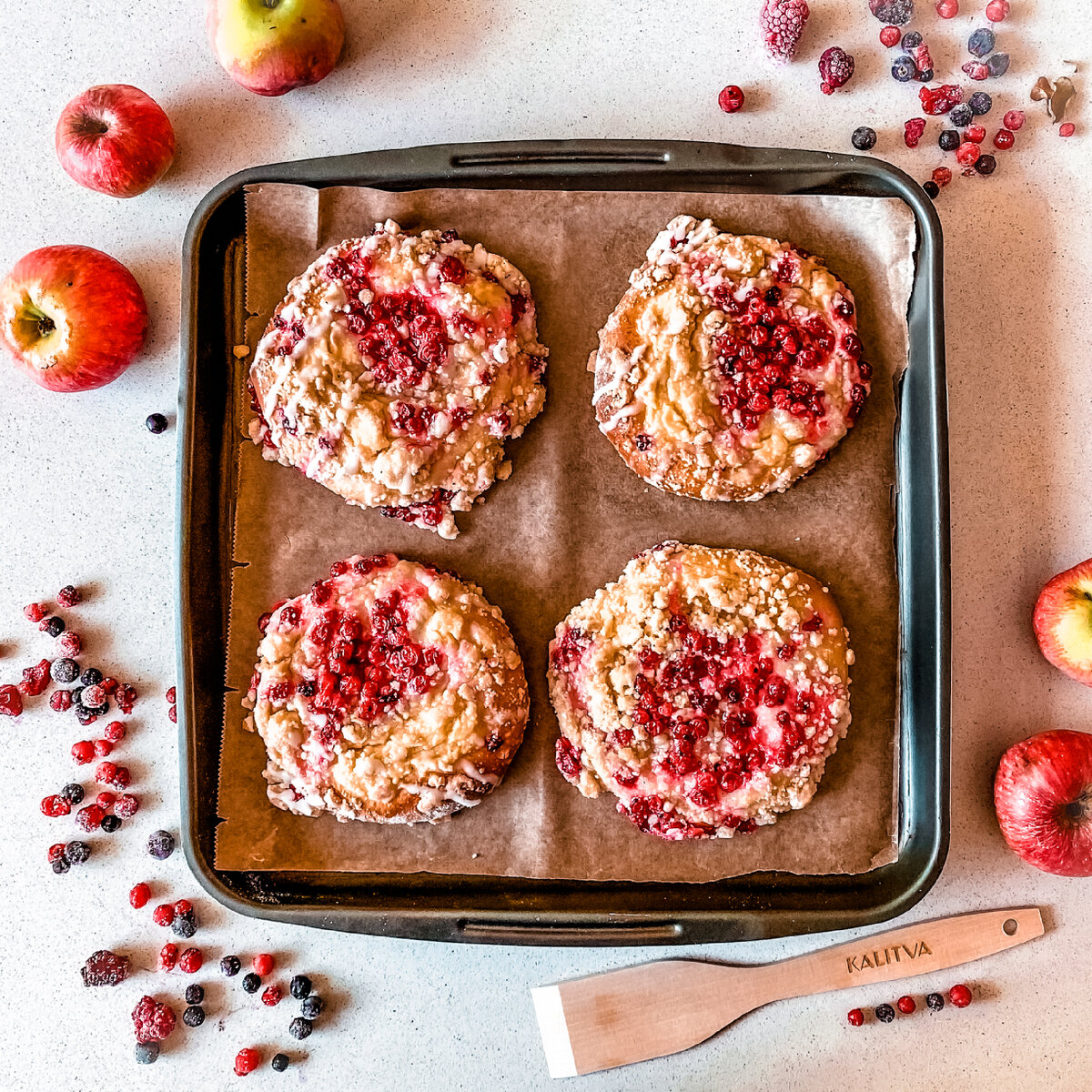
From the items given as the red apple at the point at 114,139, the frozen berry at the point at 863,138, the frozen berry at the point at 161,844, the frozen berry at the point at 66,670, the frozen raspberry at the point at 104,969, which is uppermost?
the frozen berry at the point at 863,138

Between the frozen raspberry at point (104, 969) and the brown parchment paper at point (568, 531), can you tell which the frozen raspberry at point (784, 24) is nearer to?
the brown parchment paper at point (568, 531)

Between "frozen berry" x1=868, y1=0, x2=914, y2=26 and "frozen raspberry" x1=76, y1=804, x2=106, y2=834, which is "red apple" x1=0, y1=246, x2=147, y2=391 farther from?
"frozen berry" x1=868, y1=0, x2=914, y2=26

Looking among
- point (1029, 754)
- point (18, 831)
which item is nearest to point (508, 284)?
point (1029, 754)

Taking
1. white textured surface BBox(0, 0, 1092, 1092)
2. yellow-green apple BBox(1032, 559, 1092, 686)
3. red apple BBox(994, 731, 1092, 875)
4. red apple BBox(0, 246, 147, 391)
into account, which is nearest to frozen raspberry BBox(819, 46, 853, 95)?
white textured surface BBox(0, 0, 1092, 1092)

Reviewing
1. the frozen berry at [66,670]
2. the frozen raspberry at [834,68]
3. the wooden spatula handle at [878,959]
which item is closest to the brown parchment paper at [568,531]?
the wooden spatula handle at [878,959]

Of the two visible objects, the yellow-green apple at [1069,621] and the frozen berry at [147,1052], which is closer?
the yellow-green apple at [1069,621]

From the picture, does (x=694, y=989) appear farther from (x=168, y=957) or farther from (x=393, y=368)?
(x=393, y=368)

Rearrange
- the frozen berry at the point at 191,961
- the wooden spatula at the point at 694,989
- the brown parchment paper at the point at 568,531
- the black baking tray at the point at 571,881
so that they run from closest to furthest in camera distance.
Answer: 1. the black baking tray at the point at 571,881
2. the brown parchment paper at the point at 568,531
3. the wooden spatula at the point at 694,989
4. the frozen berry at the point at 191,961
